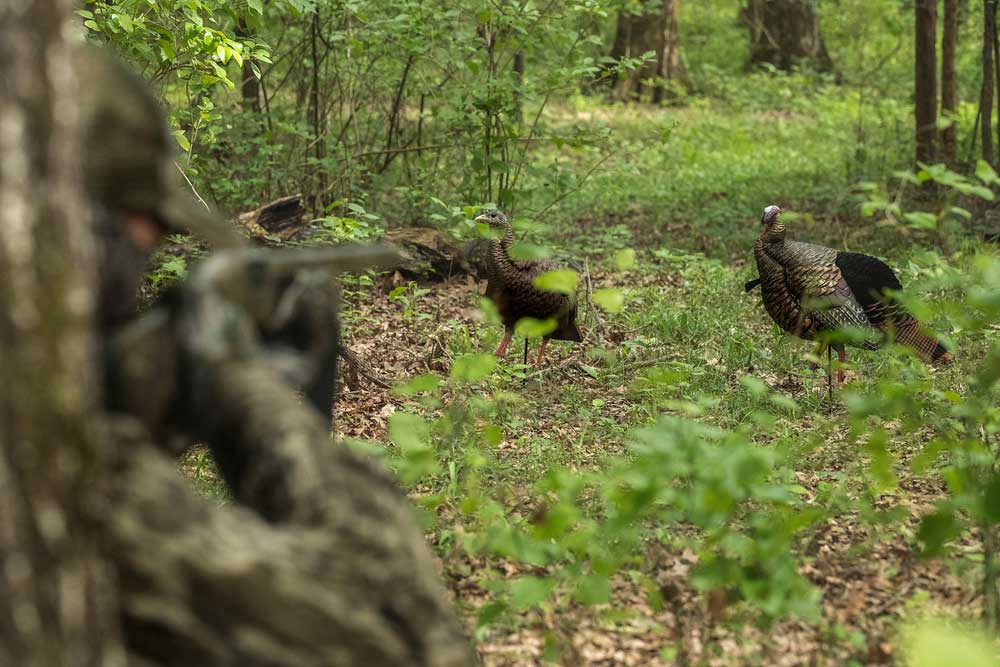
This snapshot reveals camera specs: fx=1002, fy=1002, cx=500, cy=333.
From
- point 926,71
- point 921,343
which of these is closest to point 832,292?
point 921,343

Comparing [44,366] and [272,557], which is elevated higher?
[44,366]

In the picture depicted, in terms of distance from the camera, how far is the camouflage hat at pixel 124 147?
7.36ft

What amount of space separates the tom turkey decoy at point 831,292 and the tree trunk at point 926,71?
4921 mm

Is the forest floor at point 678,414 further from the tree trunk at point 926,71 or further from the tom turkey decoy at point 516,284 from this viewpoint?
the tree trunk at point 926,71

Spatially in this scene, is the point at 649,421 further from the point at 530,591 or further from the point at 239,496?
the point at 239,496

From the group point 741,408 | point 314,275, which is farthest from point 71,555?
point 741,408

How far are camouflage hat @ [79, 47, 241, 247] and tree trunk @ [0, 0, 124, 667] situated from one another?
0.23 meters

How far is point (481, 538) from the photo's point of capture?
4207mm

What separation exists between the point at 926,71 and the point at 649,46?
37.3 ft

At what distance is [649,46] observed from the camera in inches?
886

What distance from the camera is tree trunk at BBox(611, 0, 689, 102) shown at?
22281 mm

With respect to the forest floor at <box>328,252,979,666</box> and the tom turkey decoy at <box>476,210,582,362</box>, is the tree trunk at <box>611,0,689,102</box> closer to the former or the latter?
the forest floor at <box>328,252,979,666</box>

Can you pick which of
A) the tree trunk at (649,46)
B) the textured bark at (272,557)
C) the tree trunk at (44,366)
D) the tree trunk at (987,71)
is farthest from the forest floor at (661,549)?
the tree trunk at (649,46)

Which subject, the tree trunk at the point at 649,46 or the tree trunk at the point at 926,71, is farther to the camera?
the tree trunk at the point at 649,46
